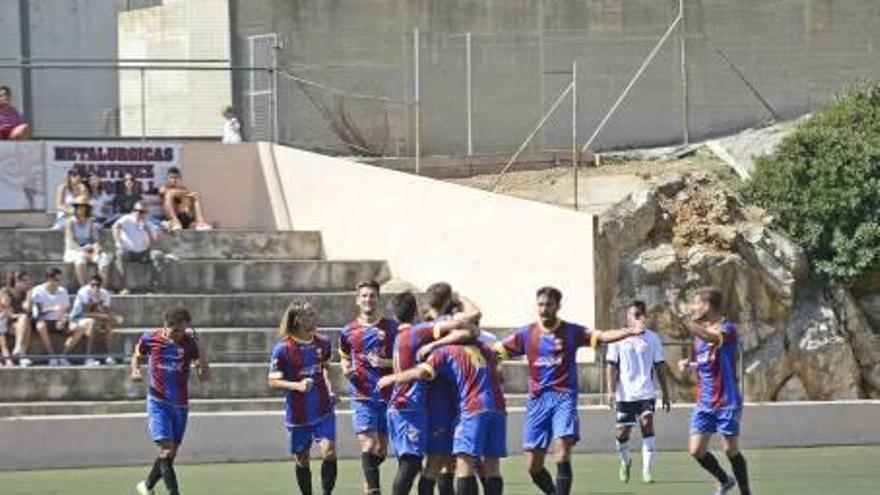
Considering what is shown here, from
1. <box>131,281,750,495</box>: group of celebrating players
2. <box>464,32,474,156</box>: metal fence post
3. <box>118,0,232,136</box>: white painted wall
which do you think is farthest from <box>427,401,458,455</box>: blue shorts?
<box>464,32,474,156</box>: metal fence post

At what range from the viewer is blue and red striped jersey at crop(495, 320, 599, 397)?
60.7ft

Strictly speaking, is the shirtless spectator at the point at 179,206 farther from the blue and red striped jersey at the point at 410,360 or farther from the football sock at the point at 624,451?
the blue and red striped jersey at the point at 410,360

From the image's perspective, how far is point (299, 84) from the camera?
1454 inches

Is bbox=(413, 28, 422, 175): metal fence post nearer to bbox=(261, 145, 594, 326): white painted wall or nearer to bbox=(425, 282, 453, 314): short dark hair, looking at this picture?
bbox=(261, 145, 594, 326): white painted wall

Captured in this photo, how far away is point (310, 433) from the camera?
19844mm

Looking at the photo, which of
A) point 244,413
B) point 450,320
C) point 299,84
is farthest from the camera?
point 299,84

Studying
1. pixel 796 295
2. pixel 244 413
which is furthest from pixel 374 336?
pixel 796 295

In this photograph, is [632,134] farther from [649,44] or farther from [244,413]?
[244,413]

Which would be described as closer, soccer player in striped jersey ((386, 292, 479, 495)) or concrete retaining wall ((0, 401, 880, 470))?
soccer player in striped jersey ((386, 292, 479, 495))

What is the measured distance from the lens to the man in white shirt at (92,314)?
2969 centimetres

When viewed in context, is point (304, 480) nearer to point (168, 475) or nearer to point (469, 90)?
point (168, 475)

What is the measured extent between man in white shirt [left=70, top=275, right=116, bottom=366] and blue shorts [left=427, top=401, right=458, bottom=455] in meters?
13.5

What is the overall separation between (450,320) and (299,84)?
21006 mm

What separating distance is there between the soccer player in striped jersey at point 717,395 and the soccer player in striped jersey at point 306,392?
135 inches
